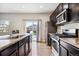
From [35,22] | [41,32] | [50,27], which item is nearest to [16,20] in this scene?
[35,22]

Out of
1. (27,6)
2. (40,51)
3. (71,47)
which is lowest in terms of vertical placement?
(40,51)

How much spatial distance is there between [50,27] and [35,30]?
1837 mm

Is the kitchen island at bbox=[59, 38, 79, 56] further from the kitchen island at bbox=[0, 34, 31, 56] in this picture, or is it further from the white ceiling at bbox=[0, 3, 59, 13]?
the white ceiling at bbox=[0, 3, 59, 13]

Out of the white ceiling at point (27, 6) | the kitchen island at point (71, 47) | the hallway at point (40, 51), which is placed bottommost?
the hallway at point (40, 51)

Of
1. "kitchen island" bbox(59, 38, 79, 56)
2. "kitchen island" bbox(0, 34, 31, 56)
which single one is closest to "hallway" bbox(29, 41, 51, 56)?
"kitchen island" bbox(0, 34, 31, 56)

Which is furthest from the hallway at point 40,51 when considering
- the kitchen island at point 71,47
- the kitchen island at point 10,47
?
the kitchen island at point 71,47

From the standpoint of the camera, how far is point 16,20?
7.93 m

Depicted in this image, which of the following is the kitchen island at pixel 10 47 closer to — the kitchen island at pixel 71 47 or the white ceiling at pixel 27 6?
the kitchen island at pixel 71 47

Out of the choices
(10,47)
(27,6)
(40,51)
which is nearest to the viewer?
(10,47)

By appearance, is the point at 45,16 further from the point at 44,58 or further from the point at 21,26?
the point at 44,58

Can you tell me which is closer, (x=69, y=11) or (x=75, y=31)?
(x=69, y=11)

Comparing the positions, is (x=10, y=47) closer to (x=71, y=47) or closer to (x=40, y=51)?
(x=71, y=47)

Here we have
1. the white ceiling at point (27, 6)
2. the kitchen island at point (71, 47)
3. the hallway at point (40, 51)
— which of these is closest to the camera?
the kitchen island at point (71, 47)

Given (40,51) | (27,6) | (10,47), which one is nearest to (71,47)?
(10,47)
